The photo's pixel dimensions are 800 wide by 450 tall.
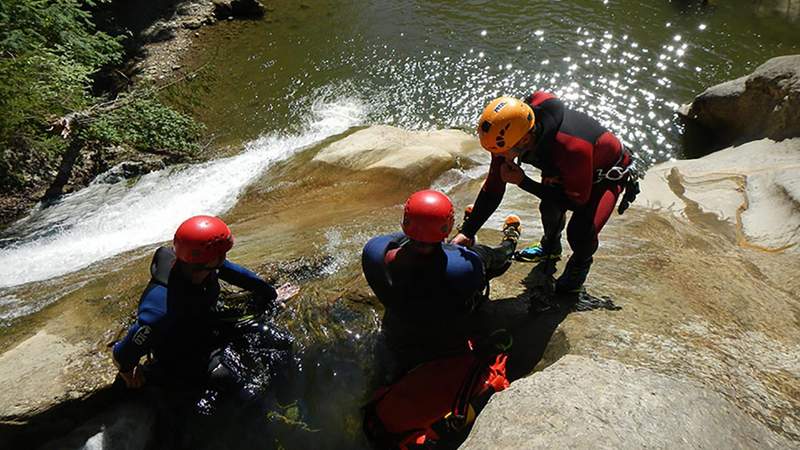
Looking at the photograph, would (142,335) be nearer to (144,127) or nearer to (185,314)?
(185,314)

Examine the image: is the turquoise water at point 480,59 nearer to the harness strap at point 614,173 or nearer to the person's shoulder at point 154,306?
the harness strap at point 614,173

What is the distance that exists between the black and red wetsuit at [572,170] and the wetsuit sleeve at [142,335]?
2.69 metres

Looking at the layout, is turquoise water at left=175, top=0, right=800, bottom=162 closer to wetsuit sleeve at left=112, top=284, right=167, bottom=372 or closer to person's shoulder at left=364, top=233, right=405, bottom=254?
person's shoulder at left=364, top=233, right=405, bottom=254

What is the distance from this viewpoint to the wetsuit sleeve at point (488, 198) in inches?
180

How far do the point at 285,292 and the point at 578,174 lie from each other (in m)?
2.89

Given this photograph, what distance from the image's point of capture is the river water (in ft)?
29.1

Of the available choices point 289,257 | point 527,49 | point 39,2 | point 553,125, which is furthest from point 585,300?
point 527,49

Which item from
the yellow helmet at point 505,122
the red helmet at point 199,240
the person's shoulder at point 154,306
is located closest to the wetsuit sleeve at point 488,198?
the yellow helmet at point 505,122

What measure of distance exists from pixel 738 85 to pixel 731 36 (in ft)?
13.3

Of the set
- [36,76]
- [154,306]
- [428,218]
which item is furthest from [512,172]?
[36,76]

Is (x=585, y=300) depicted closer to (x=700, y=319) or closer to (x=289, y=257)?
(x=700, y=319)

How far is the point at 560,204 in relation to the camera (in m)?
4.37

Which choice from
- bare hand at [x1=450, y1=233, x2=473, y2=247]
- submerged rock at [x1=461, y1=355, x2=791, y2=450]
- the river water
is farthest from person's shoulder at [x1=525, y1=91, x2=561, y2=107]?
the river water

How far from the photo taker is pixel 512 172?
4227mm
